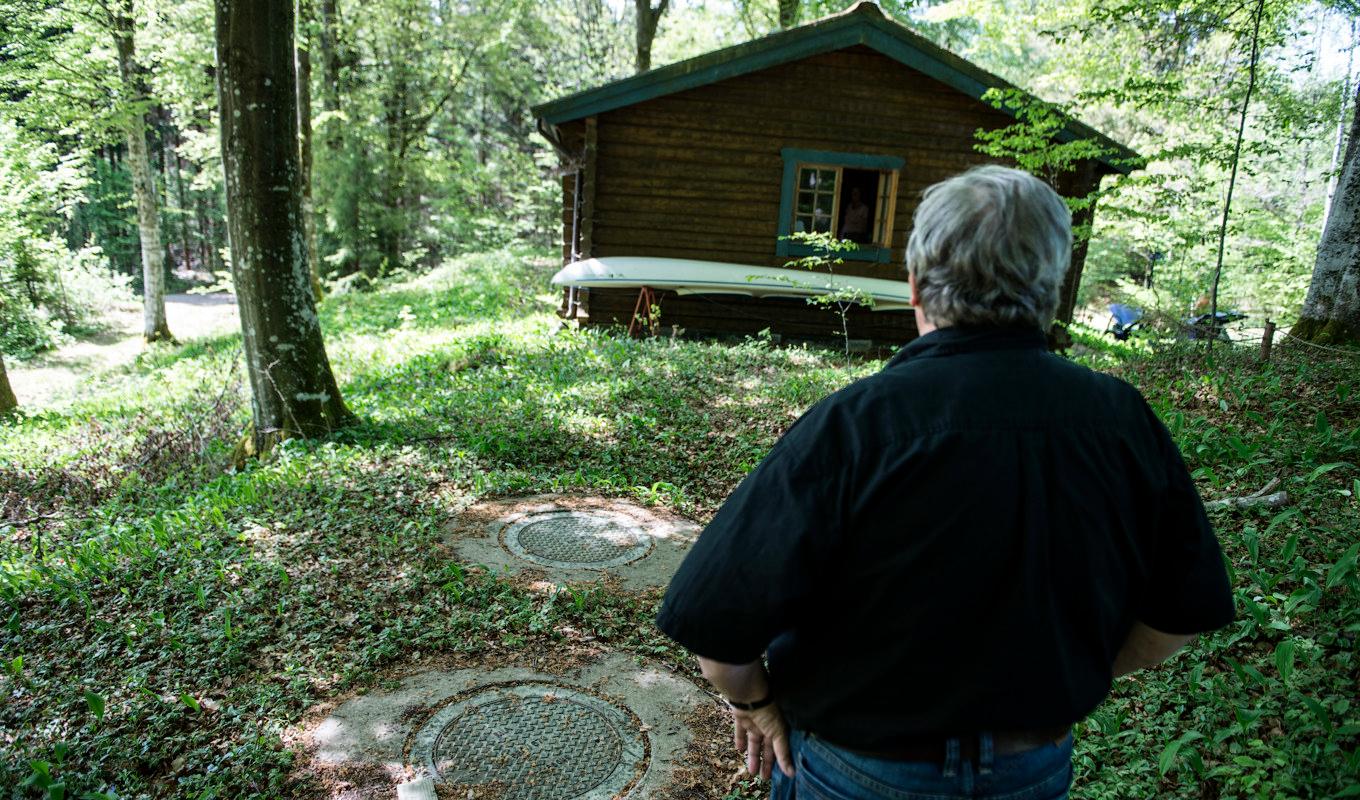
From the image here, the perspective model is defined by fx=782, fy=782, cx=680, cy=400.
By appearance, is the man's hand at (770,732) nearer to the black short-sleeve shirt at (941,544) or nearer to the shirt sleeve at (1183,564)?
the black short-sleeve shirt at (941,544)

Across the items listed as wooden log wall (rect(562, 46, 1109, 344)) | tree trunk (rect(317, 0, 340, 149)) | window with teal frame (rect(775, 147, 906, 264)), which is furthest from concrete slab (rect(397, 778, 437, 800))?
tree trunk (rect(317, 0, 340, 149))

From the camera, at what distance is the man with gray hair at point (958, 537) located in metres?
1.30

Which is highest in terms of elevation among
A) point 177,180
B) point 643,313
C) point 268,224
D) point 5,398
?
point 177,180

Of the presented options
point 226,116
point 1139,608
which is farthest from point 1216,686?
point 226,116

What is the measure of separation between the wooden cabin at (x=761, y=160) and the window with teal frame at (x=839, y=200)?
26 mm

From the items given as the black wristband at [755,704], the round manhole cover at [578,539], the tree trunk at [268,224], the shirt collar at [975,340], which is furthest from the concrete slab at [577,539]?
the shirt collar at [975,340]

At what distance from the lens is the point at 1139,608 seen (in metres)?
1.55

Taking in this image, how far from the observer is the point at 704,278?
12273 mm

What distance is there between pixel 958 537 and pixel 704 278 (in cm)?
1118

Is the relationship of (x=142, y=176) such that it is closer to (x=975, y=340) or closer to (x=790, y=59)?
(x=790, y=59)

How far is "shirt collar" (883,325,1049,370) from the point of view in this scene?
1376 mm

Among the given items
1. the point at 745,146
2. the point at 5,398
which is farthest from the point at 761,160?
the point at 5,398

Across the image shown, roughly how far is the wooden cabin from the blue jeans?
11.5m

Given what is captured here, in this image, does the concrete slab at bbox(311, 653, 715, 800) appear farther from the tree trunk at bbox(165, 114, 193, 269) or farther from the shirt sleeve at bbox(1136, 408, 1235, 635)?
the tree trunk at bbox(165, 114, 193, 269)
